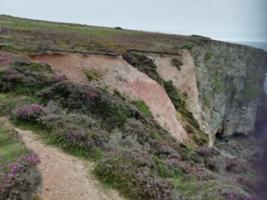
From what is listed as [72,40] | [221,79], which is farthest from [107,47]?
[221,79]

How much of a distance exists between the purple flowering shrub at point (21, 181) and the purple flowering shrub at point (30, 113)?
17.6ft

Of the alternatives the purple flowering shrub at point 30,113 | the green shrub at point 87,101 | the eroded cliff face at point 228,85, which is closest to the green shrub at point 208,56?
the eroded cliff face at point 228,85

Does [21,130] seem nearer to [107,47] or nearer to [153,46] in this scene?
[107,47]

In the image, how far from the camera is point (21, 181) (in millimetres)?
9195

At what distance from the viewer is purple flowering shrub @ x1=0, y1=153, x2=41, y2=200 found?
892 centimetres

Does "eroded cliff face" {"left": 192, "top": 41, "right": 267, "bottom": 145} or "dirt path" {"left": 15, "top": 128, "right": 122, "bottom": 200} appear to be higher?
"dirt path" {"left": 15, "top": 128, "right": 122, "bottom": 200}

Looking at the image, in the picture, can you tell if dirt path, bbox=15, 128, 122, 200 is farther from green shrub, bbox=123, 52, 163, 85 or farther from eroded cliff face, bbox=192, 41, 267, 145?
eroded cliff face, bbox=192, 41, 267, 145

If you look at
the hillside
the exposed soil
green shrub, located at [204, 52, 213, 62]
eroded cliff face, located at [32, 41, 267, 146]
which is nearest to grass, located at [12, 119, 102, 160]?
the hillside

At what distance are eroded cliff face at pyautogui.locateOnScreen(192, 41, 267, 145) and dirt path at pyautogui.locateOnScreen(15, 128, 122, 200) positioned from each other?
90.9 ft

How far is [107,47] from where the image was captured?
37.8 metres

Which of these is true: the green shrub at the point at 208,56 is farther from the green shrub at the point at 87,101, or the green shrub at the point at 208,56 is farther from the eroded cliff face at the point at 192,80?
the green shrub at the point at 87,101

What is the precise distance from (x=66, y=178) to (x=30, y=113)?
501 centimetres

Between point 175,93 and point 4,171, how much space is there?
2707 cm

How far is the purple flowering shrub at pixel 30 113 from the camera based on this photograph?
15.6m
